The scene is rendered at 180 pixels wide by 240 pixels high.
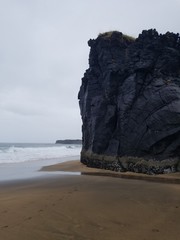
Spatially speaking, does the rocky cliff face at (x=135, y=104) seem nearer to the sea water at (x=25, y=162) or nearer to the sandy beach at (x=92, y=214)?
the sea water at (x=25, y=162)

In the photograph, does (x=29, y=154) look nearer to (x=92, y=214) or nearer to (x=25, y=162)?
(x=25, y=162)

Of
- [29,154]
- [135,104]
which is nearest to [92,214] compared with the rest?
[135,104]

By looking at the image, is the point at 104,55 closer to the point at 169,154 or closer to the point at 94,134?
the point at 94,134

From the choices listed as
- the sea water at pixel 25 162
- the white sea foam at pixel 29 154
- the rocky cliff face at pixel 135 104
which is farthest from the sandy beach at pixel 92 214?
the white sea foam at pixel 29 154

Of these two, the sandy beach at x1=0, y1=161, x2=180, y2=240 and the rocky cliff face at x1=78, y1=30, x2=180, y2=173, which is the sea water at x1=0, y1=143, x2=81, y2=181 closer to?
the rocky cliff face at x1=78, y1=30, x2=180, y2=173

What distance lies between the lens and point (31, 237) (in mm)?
6938

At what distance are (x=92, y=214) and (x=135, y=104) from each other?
13.6m

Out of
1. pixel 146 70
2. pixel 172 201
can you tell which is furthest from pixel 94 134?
pixel 172 201

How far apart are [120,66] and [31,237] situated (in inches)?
738

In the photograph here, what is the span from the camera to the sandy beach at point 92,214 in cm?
714

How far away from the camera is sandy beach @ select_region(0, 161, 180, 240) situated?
7141mm

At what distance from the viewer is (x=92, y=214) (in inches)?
347

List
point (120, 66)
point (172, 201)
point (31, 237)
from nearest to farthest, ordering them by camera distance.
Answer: point (31, 237) < point (172, 201) < point (120, 66)

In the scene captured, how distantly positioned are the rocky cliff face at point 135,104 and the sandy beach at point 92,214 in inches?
249
